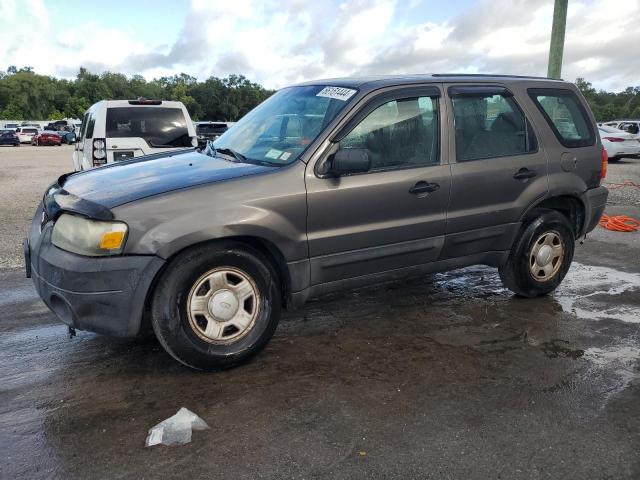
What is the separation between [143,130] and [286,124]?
5766 millimetres

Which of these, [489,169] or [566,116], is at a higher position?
[566,116]

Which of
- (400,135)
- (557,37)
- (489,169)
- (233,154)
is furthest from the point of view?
(557,37)

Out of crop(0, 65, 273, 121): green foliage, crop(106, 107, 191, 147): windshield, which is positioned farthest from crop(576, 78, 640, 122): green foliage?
crop(106, 107, 191, 147): windshield

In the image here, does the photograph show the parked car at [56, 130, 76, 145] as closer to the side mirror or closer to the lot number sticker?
the lot number sticker

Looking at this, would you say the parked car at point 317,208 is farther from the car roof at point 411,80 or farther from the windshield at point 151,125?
the windshield at point 151,125

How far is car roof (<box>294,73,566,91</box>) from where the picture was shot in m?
4.13

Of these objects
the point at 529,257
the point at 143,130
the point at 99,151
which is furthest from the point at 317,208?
the point at 143,130

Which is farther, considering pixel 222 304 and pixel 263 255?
pixel 263 255

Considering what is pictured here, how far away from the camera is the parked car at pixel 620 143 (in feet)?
65.4

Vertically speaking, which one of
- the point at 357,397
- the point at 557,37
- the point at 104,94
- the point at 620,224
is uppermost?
the point at 104,94

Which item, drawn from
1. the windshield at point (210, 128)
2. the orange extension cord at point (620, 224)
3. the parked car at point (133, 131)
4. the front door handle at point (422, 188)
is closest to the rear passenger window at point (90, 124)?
the parked car at point (133, 131)

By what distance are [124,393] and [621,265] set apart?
5484 millimetres

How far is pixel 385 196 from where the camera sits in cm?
396

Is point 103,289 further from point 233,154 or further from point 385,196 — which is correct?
point 385,196
